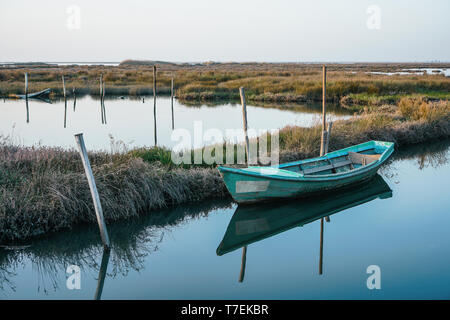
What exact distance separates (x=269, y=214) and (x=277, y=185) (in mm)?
653

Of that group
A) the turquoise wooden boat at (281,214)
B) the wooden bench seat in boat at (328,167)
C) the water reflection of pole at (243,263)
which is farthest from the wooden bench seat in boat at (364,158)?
the water reflection of pole at (243,263)

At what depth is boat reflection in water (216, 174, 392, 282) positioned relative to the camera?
25.7 feet

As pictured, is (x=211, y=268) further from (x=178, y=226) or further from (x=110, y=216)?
(x=110, y=216)

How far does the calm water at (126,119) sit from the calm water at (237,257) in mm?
5304

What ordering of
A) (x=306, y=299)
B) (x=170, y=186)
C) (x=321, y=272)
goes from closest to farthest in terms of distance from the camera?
(x=306, y=299) → (x=321, y=272) → (x=170, y=186)

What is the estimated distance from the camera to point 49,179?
756 cm

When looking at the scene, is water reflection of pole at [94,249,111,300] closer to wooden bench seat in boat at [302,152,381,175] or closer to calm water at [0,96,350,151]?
wooden bench seat in boat at [302,152,381,175]

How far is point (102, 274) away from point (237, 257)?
2.19 m

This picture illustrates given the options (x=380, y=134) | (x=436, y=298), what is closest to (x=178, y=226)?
(x=436, y=298)

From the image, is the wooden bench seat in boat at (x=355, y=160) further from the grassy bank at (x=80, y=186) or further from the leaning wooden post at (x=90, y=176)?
the leaning wooden post at (x=90, y=176)

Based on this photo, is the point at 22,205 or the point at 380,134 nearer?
the point at 22,205

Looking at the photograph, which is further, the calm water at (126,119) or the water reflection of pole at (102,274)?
the calm water at (126,119)

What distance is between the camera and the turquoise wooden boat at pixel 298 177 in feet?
27.2
